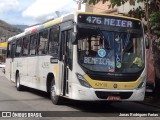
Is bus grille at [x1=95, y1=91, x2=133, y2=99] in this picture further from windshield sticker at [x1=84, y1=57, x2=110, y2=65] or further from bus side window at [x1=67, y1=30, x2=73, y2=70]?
bus side window at [x1=67, y1=30, x2=73, y2=70]

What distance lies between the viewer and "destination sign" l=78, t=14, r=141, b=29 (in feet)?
40.7

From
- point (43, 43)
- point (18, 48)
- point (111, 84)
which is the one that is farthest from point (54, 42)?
point (18, 48)

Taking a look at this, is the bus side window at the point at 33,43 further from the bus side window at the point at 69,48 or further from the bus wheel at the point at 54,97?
the bus side window at the point at 69,48

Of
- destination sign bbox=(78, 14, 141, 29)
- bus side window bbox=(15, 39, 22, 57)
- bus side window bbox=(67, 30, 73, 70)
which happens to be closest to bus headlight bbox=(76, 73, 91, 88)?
bus side window bbox=(67, 30, 73, 70)

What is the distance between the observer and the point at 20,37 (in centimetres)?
2014

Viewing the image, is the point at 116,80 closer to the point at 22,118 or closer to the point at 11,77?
the point at 22,118

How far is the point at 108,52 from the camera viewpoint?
12250 millimetres

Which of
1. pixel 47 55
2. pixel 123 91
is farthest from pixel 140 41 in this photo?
pixel 47 55

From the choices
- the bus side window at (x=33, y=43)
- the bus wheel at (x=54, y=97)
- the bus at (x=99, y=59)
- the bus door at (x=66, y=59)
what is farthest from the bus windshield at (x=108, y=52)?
the bus side window at (x=33, y=43)

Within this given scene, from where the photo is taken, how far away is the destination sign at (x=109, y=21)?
12.4 metres

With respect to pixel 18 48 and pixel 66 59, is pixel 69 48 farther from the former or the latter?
pixel 18 48

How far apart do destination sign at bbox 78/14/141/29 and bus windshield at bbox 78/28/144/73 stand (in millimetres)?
262

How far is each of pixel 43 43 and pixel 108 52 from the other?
13.3 ft

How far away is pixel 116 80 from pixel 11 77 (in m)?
11.3
